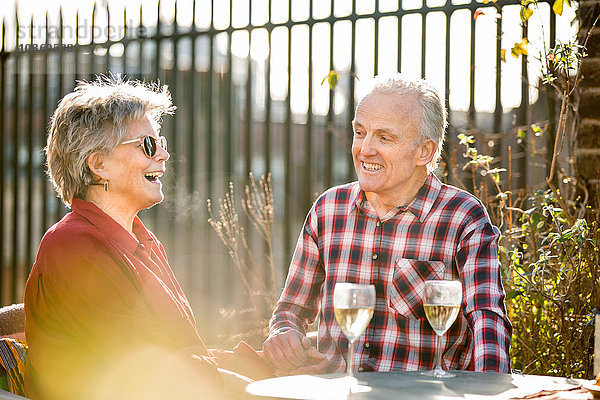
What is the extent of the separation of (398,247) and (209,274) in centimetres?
255

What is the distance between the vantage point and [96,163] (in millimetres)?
2455

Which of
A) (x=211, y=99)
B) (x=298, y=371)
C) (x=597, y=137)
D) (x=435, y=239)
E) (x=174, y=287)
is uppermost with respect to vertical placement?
(x=211, y=99)

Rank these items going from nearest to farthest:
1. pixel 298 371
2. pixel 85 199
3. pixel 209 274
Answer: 1. pixel 298 371
2. pixel 85 199
3. pixel 209 274

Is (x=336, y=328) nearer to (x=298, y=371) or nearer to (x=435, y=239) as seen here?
(x=298, y=371)

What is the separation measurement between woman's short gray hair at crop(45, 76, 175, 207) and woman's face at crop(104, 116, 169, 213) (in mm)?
30

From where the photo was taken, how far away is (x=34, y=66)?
5961 millimetres

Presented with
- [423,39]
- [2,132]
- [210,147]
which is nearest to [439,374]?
[423,39]

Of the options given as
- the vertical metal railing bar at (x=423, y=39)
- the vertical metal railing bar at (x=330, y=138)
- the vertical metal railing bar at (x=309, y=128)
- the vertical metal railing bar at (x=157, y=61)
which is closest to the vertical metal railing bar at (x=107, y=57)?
the vertical metal railing bar at (x=157, y=61)

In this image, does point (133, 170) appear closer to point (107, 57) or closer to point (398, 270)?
point (398, 270)

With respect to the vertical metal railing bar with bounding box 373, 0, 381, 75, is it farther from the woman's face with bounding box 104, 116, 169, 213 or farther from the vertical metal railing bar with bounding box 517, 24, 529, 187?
the woman's face with bounding box 104, 116, 169, 213

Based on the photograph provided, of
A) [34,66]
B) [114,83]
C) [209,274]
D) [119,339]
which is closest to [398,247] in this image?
[119,339]

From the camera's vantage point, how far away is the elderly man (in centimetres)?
235

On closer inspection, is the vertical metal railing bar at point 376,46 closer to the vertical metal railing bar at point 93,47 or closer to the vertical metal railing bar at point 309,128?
the vertical metal railing bar at point 309,128

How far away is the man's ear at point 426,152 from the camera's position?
252 centimetres
